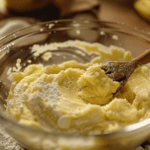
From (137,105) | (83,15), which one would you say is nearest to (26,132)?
(137,105)

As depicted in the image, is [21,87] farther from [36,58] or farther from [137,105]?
[137,105]

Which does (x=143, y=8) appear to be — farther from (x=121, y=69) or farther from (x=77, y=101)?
(x=77, y=101)

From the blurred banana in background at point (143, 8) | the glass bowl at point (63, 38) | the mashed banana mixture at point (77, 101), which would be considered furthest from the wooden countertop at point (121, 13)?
the mashed banana mixture at point (77, 101)

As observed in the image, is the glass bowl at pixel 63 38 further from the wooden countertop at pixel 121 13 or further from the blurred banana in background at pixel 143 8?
the blurred banana in background at pixel 143 8

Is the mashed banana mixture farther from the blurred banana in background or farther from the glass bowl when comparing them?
the blurred banana in background

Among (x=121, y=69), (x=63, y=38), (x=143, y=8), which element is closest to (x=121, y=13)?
(x=143, y=8)
